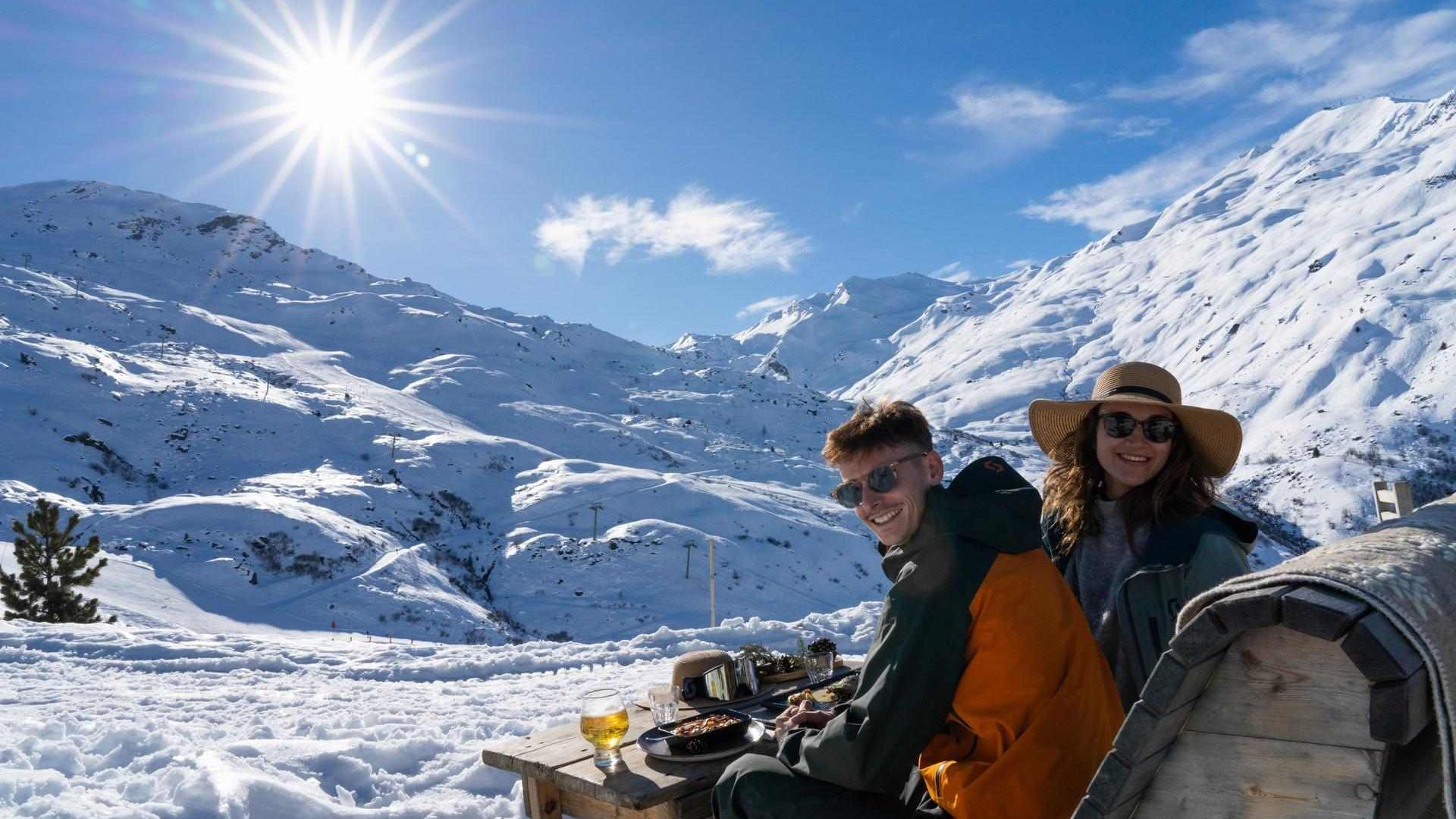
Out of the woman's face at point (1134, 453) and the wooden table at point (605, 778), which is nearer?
the wooden table at point (605, 778)

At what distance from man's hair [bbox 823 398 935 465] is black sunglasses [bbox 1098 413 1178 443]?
4.16ft

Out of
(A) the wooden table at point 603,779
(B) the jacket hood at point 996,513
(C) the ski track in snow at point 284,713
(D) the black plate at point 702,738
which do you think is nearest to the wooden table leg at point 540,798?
(A) the wooden table at point 603,779

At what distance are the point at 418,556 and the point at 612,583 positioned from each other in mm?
8160

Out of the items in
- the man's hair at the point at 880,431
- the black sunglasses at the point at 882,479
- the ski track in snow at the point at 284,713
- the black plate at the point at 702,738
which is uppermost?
the man's hair at the point at 880,431

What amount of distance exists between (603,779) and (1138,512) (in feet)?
8.20

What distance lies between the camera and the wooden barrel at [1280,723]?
1.11 metres

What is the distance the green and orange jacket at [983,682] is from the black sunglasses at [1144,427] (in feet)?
4.73

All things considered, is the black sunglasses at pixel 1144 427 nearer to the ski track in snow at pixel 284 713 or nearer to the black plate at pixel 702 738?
the black plate at pixel 702 738

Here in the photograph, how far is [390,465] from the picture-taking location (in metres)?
44.7

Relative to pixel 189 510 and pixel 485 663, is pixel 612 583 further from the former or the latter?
pixel 485 663

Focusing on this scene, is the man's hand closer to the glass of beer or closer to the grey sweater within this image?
the glass of beer

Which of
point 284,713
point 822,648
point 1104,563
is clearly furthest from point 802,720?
point 284,713

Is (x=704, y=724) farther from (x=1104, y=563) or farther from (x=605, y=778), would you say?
(x=1104, y=563)

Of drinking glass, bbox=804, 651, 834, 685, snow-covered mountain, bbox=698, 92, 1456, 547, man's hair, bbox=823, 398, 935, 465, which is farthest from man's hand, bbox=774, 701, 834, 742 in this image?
snow-covered mountain, bbox=698, 92, 1456, 547
